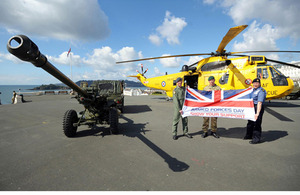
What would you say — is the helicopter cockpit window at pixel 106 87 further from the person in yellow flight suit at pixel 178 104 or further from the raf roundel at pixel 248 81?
the raf roundel at pixel 248 81

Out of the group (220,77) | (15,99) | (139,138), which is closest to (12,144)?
(139,138)

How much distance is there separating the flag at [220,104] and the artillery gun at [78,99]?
8.07 ft

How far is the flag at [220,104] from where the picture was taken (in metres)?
3.66

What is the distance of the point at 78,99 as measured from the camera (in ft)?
13.9

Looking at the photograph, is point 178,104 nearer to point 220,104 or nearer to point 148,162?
point 220,104

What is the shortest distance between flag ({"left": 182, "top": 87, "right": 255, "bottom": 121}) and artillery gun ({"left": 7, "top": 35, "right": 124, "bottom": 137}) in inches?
96.8

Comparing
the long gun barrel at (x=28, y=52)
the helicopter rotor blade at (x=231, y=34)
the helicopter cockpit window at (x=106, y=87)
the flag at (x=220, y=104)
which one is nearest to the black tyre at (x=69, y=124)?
the long gun barrel at (x=28, y=52)

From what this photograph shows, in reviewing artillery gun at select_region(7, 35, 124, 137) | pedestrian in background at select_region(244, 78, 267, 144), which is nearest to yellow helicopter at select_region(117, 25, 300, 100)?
pedestrian in background at select_region(244, 78, 267, 144)

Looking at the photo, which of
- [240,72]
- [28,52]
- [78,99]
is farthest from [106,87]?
[240,72]

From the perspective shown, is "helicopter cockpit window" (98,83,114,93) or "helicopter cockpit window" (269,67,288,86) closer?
"helicopter cockpit window" (269,67,288,86)

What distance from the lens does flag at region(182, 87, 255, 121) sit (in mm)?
3662

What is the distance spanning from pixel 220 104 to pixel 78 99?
179 inches

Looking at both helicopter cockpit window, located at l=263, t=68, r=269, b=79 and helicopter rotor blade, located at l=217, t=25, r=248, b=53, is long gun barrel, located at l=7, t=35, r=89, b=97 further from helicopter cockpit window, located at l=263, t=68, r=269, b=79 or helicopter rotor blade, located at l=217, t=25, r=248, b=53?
helicopter cockpit window, located at l=263, t=68, r=269, b=79

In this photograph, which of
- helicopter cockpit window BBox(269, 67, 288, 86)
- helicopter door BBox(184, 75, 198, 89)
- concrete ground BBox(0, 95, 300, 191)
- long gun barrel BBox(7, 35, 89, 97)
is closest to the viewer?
long gun barrel BBox(7, 35, 89, 97)
